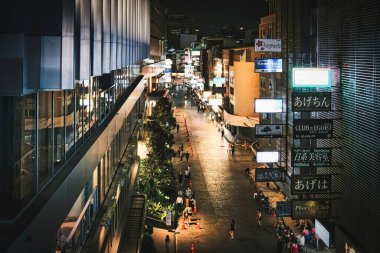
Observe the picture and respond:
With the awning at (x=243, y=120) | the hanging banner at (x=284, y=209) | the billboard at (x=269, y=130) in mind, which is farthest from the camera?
the awning at (x=243, y=120)

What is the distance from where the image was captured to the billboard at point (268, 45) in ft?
91.0

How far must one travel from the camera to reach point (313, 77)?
17.1m

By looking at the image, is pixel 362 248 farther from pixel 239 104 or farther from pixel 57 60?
pixel 239 104

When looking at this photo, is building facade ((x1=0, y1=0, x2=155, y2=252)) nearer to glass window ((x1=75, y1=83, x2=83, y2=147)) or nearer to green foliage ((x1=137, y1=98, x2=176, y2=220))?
glass window ((x1=75, y1=83, x2=83, y2=147))

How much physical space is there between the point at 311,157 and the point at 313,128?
1.09 metres

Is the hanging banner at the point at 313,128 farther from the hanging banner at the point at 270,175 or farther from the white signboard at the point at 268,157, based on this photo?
the white signboard at the point at 268,157

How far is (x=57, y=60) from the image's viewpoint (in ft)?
26.7

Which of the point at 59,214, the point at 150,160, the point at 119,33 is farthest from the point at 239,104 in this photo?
the point at 59,214

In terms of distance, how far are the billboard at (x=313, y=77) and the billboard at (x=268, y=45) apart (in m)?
10.8

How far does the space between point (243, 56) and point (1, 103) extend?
58743 mm

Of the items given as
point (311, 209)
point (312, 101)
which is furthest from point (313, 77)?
point (311, 209)

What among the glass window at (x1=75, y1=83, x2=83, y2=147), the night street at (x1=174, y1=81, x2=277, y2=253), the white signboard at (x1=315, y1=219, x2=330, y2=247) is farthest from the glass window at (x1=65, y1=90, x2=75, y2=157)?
the night street at (x1=174, y1=81, x2=277, y2=253)

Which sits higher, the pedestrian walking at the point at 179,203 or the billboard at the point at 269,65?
the billboard at the point at 269,65

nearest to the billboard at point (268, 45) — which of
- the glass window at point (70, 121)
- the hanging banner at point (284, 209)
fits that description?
the hanging banner at point (284, 209)
